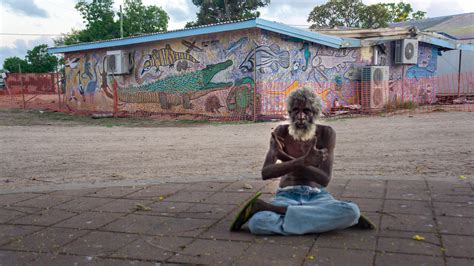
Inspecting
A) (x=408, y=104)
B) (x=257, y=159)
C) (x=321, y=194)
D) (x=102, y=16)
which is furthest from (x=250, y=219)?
(x=102, y=16)

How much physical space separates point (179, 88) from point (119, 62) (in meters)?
3.31

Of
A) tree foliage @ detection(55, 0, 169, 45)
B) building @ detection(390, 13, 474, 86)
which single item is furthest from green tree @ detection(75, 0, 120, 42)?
building @ detection(390, 13, 474, 86)

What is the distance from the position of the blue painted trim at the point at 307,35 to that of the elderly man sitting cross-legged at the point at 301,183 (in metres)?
10.9

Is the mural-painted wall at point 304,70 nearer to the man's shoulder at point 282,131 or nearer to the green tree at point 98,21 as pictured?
the man's shoulder at point 282,131

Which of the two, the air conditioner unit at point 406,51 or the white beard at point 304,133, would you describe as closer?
the white beard at point 304,133

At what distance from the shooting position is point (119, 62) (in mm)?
18906

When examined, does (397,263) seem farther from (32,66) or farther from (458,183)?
(32,66)

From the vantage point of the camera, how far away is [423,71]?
21656mm

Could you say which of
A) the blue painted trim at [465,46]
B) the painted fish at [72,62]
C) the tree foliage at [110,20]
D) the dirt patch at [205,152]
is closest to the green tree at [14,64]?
the tree foliage at [110,20]

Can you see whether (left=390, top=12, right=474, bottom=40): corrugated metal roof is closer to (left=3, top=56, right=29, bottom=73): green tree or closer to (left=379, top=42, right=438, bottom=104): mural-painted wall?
(left=379, top=42, right=438, bottom=104): mural-painted wall

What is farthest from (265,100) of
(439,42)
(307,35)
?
(439,42)

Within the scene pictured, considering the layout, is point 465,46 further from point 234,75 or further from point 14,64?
point 14,64

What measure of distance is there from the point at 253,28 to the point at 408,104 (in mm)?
8163

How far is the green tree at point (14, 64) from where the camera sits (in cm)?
4778
